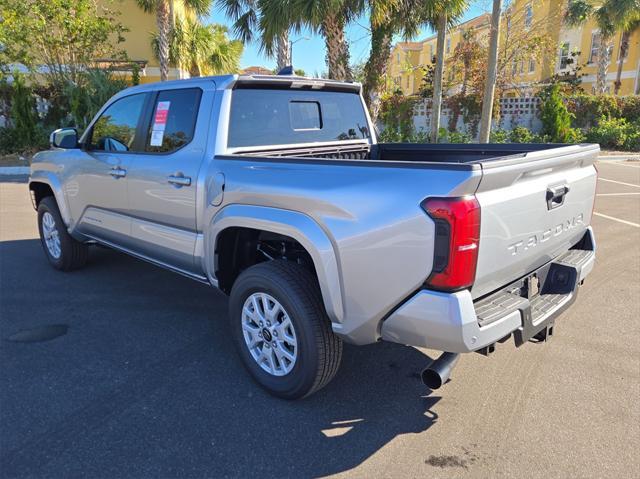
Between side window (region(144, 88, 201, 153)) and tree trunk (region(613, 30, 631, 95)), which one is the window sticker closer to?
side window (region(144, 88, 201, 153))

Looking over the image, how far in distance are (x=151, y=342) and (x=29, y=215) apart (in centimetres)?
589

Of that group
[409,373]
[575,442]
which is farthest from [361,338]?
[575,442]

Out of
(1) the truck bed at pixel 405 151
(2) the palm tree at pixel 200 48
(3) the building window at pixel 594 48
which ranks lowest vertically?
(1) the truck bed at pixel 405 151

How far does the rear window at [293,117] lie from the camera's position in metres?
3.50

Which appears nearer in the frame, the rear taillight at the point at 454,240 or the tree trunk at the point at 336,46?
the rear taillight at the point at 454,240

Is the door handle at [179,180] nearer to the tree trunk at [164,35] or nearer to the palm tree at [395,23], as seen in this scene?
the palm tree at [395,23]

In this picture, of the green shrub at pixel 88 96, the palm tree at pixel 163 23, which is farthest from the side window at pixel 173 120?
the palm tree at pixel 163 23

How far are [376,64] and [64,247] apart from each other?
1086 centimetres

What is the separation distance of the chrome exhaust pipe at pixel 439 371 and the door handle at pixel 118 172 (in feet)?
9.42

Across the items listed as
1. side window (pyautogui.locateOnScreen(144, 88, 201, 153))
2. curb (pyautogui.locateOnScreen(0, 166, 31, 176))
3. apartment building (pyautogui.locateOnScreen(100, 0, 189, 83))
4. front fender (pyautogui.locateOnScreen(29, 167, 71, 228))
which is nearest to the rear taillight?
side window (pyautogui.locateOnScreen(144, 88, 201, 153))

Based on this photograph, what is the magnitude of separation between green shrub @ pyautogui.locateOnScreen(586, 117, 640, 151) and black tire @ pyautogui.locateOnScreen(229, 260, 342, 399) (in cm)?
2058

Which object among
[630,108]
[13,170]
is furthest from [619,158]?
[13,170]

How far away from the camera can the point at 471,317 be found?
86.7 inches

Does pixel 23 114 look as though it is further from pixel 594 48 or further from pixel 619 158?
pixel 594 48
